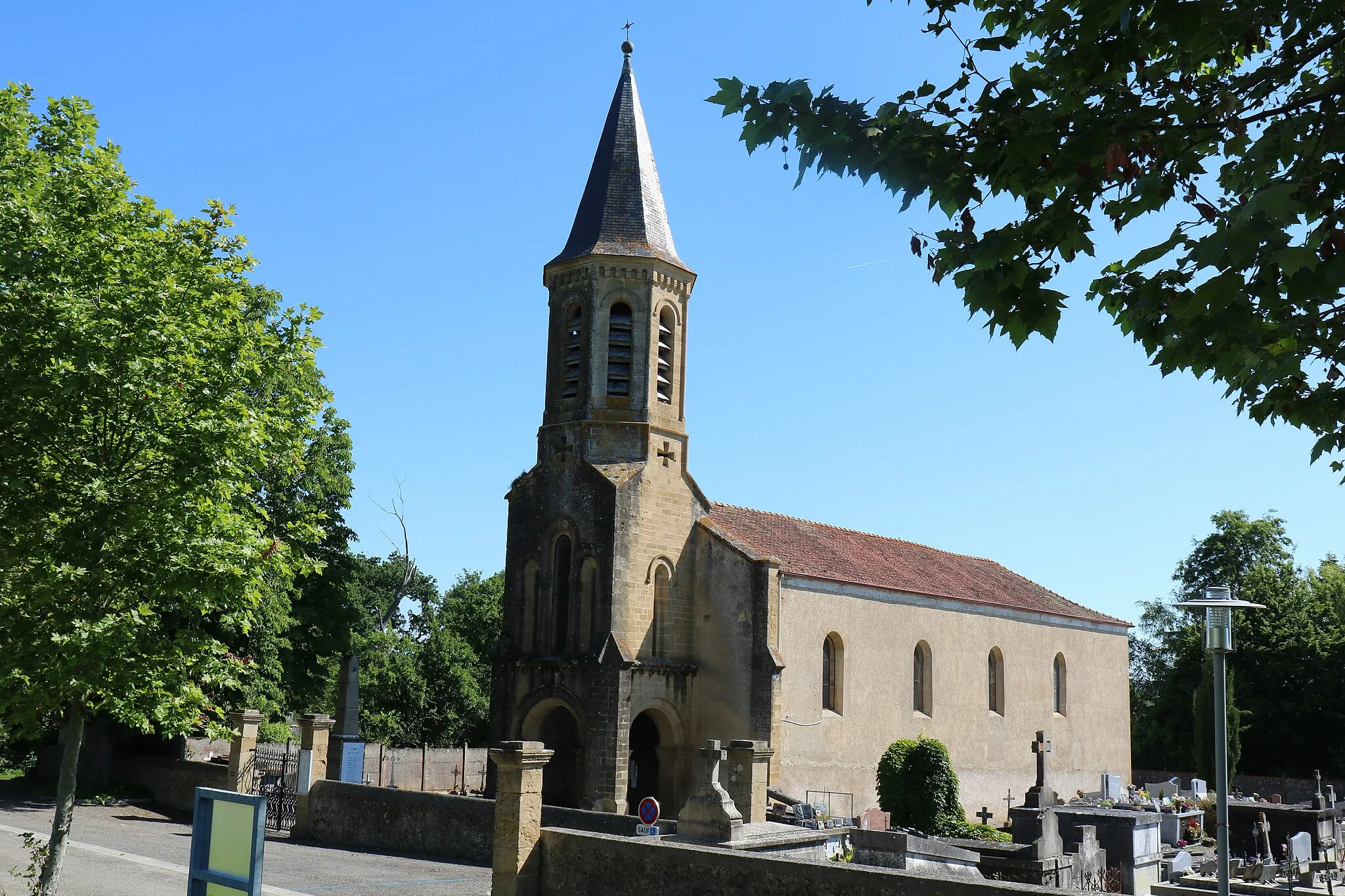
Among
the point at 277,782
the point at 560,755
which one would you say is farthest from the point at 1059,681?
the point at 277,782

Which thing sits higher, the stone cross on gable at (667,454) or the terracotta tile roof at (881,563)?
the stone cross on gable at (667,454)

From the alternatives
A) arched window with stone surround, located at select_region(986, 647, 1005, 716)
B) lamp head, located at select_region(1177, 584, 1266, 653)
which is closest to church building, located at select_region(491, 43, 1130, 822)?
arched window with stone surround, located at select_region(986, 647, 1005, 716)

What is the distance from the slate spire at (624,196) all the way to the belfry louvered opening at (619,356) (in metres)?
1.90

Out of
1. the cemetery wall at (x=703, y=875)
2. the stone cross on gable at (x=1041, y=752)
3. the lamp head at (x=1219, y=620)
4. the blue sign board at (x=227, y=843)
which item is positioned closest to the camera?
the blue sign board at (x=227, y=843)

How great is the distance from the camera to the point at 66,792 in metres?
12.0

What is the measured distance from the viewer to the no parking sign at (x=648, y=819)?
1772 centimetres

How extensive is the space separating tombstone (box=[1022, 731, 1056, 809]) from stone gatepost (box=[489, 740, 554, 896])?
48.3ft

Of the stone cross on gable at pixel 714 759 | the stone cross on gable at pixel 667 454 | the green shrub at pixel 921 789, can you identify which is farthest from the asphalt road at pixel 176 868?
the stone cross on gable at pixel 667 454

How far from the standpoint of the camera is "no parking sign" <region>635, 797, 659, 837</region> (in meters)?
17.7

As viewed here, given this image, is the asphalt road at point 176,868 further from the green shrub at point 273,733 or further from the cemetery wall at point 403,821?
the green shrub at point 273,733

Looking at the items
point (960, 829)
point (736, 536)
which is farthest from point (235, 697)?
point (960, 829)

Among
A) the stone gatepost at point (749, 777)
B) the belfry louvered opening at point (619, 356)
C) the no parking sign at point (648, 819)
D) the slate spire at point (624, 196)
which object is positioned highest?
the slate spire at point (624, 196)

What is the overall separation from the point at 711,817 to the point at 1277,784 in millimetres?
32573

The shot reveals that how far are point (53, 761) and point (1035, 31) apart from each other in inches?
1404
